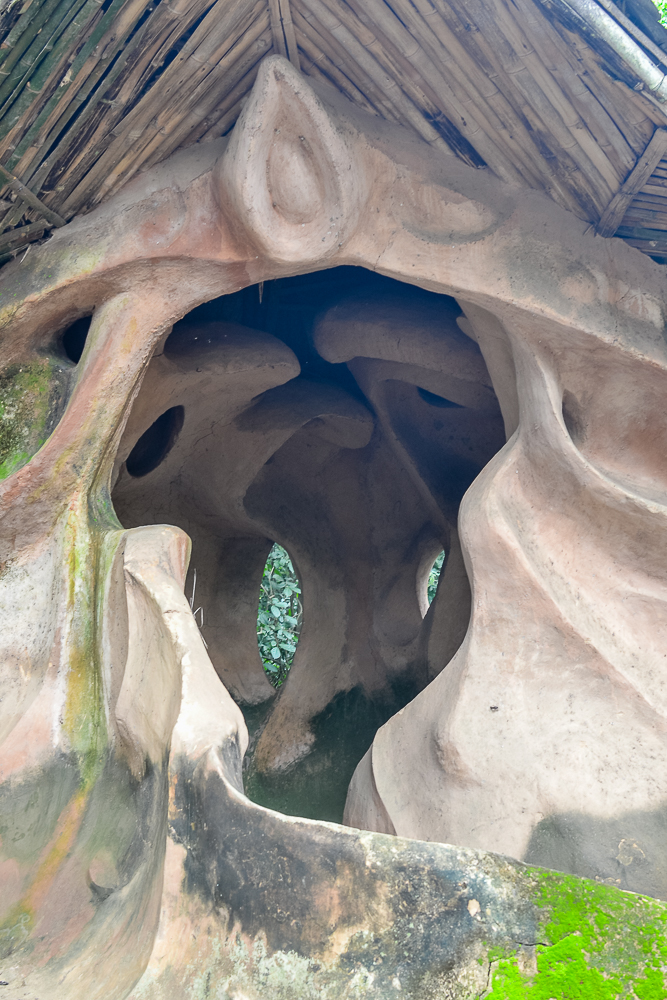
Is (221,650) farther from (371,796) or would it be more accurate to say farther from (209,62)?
(209,62)

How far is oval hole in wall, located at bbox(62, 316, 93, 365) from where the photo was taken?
2.47 m

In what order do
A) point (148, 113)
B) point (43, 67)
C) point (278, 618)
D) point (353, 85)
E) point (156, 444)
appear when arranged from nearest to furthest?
point (43, 67)
point (148, 113)
point (353, 85)
point (156, 444)
point (278, 618)

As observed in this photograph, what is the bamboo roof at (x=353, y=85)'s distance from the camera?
73.9 inches

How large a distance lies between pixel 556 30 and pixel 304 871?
1922 millimetres

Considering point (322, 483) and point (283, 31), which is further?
point (322, 483)

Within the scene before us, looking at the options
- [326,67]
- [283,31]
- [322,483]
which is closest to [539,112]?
[326,67]

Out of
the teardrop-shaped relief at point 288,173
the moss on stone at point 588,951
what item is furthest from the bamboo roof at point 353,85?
the moss on stone at point 588,951

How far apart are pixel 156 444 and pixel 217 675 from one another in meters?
1.51

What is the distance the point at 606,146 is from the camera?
6.98 ft

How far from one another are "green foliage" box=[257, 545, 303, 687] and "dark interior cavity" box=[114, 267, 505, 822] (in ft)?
10.5

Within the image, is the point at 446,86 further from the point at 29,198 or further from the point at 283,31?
the point at 29,198

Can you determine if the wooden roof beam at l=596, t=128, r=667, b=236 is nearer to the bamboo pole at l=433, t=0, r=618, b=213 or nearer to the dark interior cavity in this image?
the bamboo pole at l=433, t=0, r=618, b=213

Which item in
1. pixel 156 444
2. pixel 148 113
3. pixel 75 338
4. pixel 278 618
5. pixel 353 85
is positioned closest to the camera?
pixel 148 113

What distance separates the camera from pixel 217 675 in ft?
7.33
